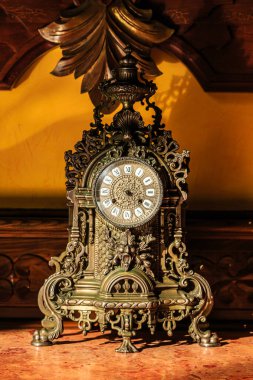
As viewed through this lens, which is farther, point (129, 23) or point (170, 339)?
point (129, 23)

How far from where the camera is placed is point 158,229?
11.1ft

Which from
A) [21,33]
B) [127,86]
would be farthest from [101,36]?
[127,86]

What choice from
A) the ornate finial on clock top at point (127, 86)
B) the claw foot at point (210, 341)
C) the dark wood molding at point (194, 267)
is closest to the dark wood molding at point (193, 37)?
the ornate finial on clock top at point (127, 86)

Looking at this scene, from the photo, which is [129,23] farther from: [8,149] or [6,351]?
[6,351]

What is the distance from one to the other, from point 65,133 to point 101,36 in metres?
0.49

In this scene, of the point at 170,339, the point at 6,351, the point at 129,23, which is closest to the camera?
the point at 6,351

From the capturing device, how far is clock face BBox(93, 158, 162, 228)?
3295mm

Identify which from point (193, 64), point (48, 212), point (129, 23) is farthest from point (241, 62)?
point (48, 212)

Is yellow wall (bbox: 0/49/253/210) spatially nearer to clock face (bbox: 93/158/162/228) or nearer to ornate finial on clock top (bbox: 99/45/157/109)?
ornate finial on clock top (bbox: 99/45/157/109)

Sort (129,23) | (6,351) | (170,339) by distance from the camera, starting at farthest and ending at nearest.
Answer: (129,23)
(170,339)
(6,351)

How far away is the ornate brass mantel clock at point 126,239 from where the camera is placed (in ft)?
10.7

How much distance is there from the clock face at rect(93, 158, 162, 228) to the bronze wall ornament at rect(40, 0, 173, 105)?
701mm

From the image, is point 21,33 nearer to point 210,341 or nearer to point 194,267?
point 194,267

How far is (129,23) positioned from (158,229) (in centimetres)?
105
